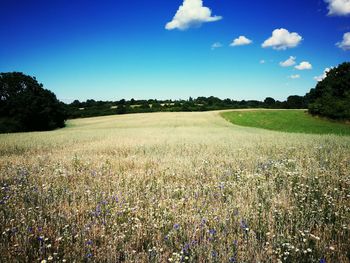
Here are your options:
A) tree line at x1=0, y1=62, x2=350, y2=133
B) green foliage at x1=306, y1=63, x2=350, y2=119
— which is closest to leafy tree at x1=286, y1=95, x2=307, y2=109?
green foliage at x1=306, y1=63, x2=350, y2=119

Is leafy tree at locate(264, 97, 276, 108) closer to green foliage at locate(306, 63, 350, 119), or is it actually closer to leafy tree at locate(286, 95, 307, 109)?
leafy tree at locate(286, 95, 307, 109)

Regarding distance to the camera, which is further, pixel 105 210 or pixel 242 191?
pixel 242 191

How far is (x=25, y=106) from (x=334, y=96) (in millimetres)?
72892

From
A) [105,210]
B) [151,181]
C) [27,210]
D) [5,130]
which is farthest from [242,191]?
[5,130]

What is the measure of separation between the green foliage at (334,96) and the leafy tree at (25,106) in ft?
206

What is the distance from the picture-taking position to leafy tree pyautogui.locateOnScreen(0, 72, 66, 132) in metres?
43.5

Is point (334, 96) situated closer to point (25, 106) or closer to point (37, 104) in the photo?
point (37, 104)

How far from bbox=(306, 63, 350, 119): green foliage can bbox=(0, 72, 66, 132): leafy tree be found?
62.8 metres

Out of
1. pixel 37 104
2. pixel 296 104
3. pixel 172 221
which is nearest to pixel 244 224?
pixel 172 221

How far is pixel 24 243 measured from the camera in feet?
11.3

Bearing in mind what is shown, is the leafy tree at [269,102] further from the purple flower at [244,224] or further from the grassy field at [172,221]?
the purple flower at [244,224]

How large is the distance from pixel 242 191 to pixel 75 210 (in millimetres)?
4312

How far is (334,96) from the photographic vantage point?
5334 centimetres

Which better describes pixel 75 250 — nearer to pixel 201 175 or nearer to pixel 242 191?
pixel 242 191
